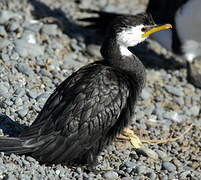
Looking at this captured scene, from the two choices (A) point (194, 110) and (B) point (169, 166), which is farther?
(A) point (194, 110)

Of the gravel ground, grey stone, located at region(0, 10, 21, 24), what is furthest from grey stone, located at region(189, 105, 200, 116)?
grey stone, located at region(0, 10, 21, 24)

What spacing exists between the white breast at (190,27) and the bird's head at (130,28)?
2173 millimetres

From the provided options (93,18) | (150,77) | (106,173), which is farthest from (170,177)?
(93,18)

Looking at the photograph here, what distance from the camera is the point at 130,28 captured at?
5195 millimetres

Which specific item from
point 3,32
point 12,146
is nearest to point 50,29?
point 3,32

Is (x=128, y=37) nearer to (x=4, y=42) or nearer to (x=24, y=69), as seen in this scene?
(x=24, y=69)

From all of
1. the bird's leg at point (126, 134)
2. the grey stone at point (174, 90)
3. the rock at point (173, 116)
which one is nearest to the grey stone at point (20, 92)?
the bird's leg at point (126, 134)

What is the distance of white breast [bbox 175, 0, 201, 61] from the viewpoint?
291 inches

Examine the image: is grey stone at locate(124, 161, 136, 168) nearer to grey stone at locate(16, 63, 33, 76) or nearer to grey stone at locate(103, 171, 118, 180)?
grey stone at locate(103, 171, 118, 180)

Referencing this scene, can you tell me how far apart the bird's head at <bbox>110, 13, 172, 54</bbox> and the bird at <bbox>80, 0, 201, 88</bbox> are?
7.21 ft

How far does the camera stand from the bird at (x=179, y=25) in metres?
7.43

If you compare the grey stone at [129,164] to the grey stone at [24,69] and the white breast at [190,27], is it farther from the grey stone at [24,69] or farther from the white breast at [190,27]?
the white breast at [190,27]

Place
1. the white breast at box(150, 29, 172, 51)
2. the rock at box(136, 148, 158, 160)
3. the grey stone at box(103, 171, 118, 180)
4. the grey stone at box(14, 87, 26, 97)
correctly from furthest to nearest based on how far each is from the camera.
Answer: the white breast at box(150, 29, 172, 51) < the grey stone at box(14, 87, 26, 97) < the rock at box(136, 148, 158, 160) < the grey stone at box(103, 171, 118, 180)

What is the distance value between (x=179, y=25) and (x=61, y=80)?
1.86 meters
